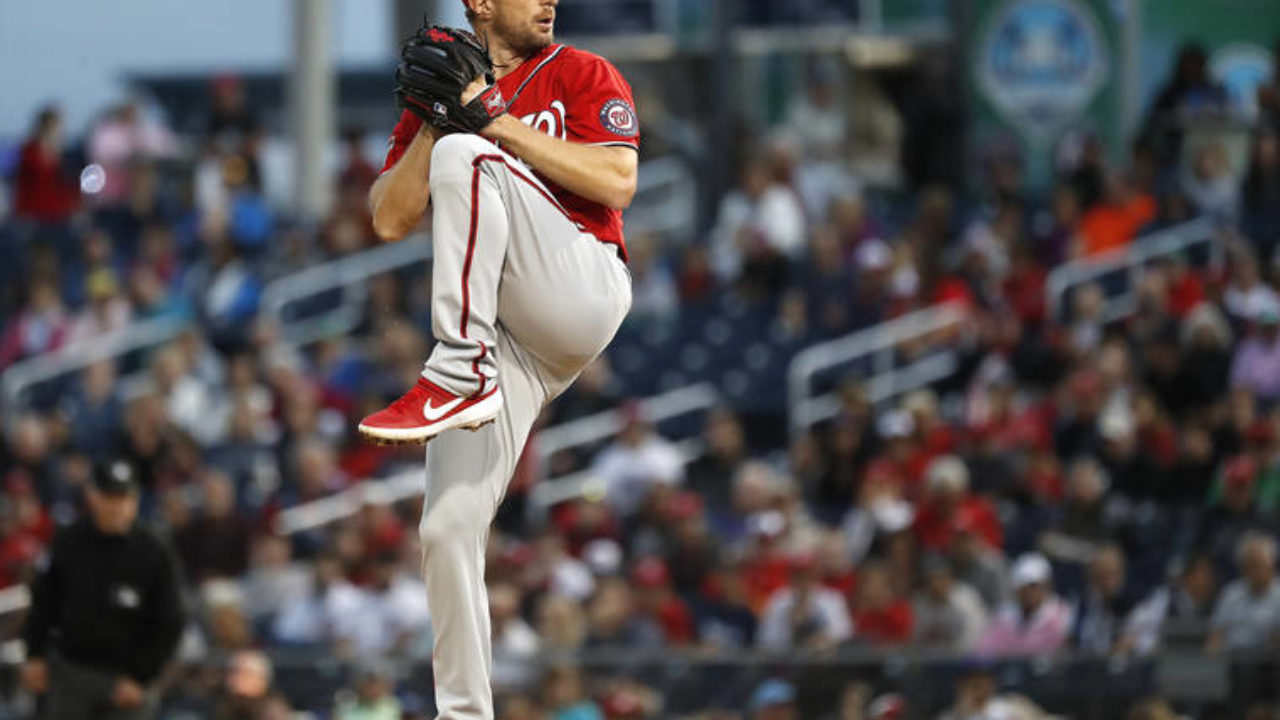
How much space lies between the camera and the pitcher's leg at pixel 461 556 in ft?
16.4

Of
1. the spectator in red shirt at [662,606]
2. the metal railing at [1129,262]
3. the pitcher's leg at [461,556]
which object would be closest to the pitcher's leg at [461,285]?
the pitcher's leg at [461,556]

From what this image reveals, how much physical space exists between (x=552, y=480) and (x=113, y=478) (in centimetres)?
532

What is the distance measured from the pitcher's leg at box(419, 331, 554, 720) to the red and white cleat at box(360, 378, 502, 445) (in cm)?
14

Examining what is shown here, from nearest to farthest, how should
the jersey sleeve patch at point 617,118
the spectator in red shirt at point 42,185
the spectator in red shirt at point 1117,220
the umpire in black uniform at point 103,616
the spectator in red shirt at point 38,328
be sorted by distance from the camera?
1. the jersey sleeve patch at point 617,118
2. the umpire in black uniform at point 103,616
3. the spectator in red shirt at point 1117,220
4. the spectator in red shirt at point 38,328
5. the spectator in red shirt at point 42,185

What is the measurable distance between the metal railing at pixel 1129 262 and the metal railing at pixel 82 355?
5.54 m

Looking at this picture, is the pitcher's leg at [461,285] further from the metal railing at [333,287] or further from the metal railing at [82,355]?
the metal railing at [333,287]

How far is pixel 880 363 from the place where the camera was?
46.1 ft

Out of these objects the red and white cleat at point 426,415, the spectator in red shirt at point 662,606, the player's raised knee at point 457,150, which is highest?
the player's raised knee at point 457,150

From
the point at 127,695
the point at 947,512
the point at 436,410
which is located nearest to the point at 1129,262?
the point at 947,512

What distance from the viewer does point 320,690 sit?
10453 mm

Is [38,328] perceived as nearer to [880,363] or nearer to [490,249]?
[880,363]

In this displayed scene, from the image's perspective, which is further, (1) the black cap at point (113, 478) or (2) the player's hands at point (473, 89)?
(1) the black cap at point (113, 478)

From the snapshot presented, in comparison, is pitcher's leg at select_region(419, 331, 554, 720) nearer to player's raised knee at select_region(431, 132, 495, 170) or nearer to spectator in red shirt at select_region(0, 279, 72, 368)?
player's raised knee at select_region(431, 132, 495, 170)

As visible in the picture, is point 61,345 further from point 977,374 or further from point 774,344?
point 977,374
